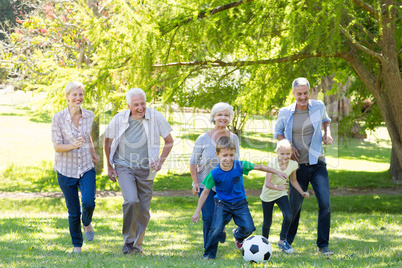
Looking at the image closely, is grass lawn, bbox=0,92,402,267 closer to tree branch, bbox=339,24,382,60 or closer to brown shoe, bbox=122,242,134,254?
brown shoe, bbox=122,242,134,254

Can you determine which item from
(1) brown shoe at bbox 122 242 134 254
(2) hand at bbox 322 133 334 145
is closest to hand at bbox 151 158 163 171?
(1) brown shoe at bbox 122 242 134 254

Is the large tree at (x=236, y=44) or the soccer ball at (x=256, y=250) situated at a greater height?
the large tree at (x=236, y=44)

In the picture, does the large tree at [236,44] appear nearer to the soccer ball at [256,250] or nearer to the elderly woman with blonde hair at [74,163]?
the elderly woman with blonde hair at [74,163]

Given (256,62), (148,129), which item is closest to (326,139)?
(148,129)

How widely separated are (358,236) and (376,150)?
74.8 ft

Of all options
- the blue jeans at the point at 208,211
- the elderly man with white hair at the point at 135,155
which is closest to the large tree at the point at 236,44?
the elderly man with white hair at the point at 135,155

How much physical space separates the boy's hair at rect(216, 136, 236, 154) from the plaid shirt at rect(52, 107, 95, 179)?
1.65 meters

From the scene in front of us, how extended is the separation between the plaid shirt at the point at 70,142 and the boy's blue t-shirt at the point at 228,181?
1538mm

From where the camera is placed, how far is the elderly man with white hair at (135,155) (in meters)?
5.62

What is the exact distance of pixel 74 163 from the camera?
222 inches

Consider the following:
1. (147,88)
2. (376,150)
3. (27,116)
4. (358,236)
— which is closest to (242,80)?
(147,88)

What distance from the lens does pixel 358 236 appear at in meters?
7.36

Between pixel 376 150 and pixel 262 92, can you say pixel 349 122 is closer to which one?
pixel 262 92

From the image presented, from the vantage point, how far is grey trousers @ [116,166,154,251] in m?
5.55
